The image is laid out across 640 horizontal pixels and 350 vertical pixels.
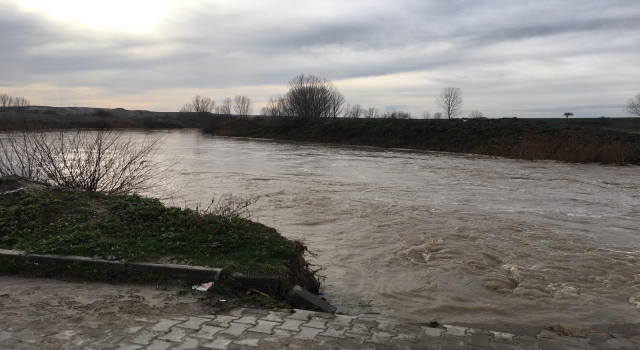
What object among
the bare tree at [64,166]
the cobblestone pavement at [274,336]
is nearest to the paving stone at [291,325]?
the cobblestone pavement at [274,336]

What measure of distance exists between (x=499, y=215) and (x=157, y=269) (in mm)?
9807

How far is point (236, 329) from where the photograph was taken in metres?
4.42

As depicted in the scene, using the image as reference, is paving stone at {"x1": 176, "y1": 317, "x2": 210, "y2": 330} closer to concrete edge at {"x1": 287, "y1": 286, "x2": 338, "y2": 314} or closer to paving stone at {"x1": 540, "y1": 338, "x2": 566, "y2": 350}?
concrete edge at {"x1": 287, "y1": 286, "x2": 338, "y2": 314}

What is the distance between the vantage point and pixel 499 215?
1300 cm

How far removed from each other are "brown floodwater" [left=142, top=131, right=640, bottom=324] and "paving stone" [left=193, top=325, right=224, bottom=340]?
2273 millimetres

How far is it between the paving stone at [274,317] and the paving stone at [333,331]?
466mm

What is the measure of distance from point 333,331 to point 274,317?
0.63 meters

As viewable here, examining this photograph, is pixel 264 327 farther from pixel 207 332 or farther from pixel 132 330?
pixel 132 330

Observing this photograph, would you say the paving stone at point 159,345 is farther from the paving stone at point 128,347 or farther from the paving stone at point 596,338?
the paving stone at point 596,338

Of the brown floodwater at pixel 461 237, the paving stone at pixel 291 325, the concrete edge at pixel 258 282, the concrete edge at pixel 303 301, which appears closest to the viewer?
the paving stone at pixel 291 325

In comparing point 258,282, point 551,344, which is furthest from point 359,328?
point 551,344

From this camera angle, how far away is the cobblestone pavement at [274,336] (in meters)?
4.11

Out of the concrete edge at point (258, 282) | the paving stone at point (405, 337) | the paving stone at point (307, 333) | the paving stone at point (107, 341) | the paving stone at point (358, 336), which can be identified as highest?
the concrete edge at point (258, 282)

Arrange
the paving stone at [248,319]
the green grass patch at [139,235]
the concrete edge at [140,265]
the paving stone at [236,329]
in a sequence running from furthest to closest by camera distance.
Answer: the green grass patch at [139,235], the concrete edge at [140,265], the paving stone at [248,319], the paving stone at [236,329]
